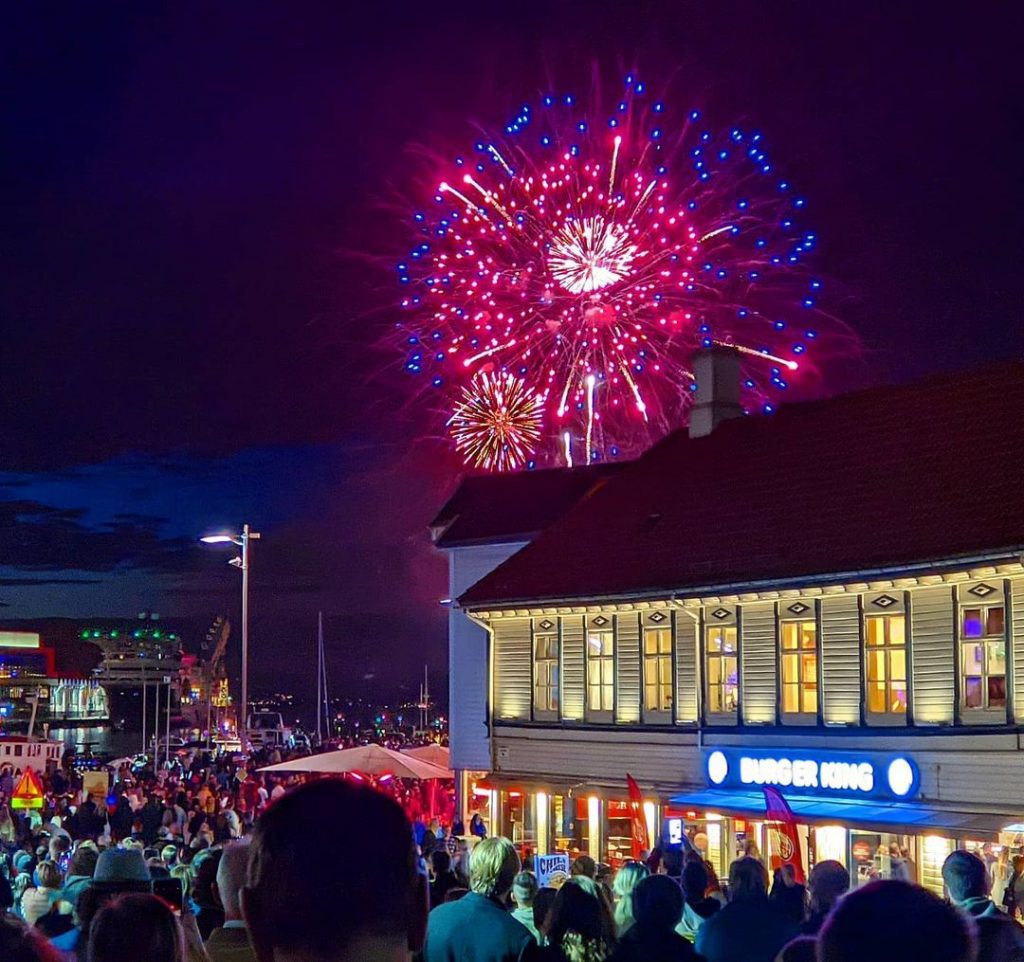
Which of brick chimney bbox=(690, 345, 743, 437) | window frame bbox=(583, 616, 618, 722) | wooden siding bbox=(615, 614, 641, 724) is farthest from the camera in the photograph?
brick chimney bbox=(690, 345, 743, 437)

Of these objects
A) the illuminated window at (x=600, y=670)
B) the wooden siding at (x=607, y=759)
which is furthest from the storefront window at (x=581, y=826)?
the illuminated window at (x=600, y=670)

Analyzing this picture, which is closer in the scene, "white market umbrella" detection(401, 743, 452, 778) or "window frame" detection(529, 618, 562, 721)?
"window frame" detection(529, 618, 562, 721)

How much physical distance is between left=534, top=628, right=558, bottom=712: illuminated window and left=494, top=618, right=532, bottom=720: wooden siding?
224mm

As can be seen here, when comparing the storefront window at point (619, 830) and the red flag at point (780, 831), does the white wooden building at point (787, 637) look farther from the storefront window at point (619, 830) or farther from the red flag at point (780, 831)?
the red flag at point (780, 831)

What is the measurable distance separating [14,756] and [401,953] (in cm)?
4764

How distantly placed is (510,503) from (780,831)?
50.8 ft

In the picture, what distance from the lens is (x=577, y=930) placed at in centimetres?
798

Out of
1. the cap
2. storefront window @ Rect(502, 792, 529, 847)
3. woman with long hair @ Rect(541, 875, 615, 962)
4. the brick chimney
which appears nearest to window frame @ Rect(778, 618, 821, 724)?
storefront window @ Rect(502, 792, 529, 847)

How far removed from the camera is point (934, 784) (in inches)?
982

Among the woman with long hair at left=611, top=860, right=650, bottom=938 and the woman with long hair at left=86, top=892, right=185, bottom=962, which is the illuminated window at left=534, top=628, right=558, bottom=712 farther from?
the woman with long hair at left=86, top=892, right=185, bottom=962

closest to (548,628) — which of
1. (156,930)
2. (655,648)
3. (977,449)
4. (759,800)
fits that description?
(655,648)

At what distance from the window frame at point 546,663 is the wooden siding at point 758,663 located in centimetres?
584

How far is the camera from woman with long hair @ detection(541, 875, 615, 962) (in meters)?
7.91

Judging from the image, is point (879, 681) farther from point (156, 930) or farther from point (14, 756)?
point (14, 756)
